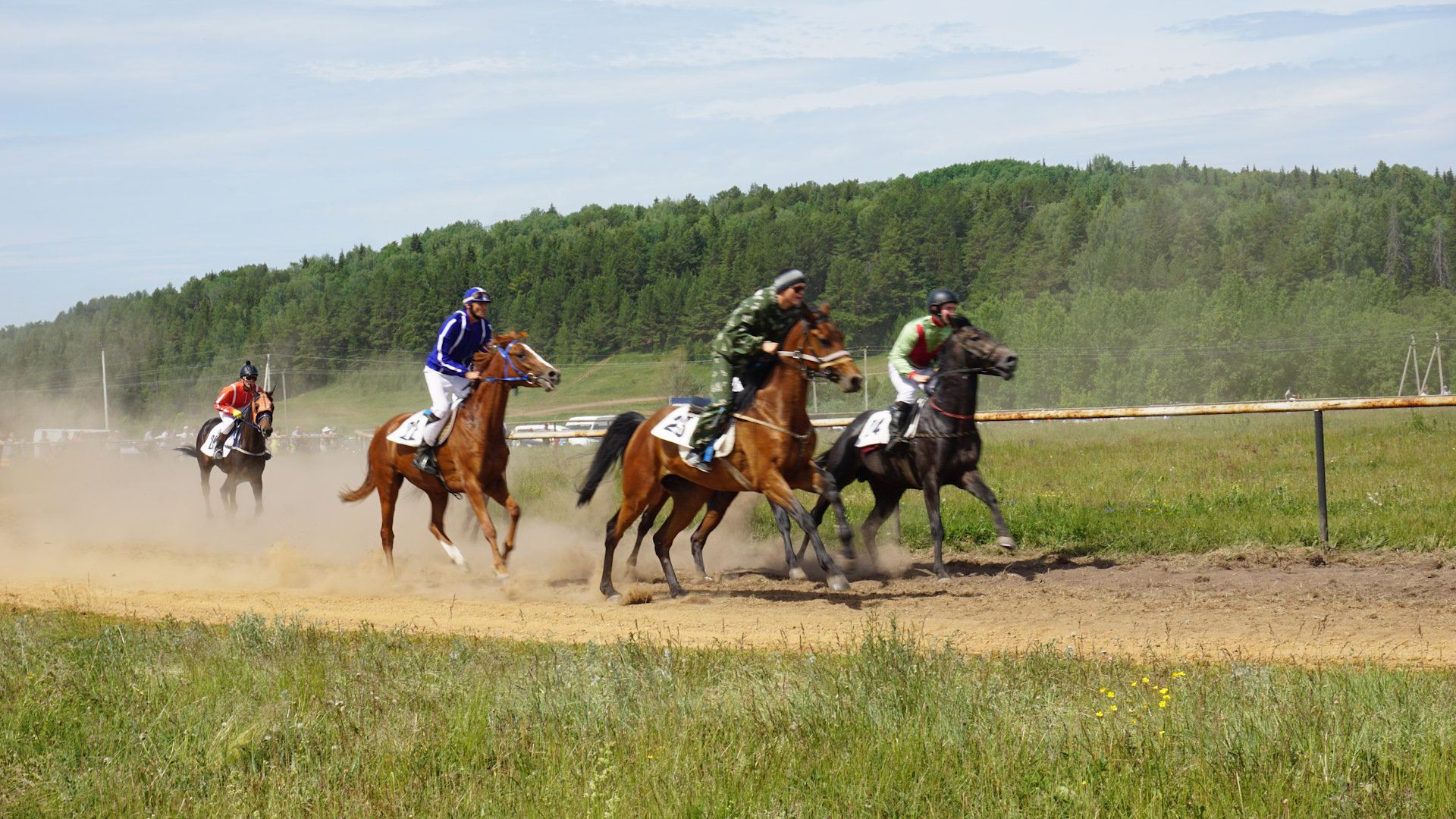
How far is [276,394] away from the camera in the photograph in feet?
258

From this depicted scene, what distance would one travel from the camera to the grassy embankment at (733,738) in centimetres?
411

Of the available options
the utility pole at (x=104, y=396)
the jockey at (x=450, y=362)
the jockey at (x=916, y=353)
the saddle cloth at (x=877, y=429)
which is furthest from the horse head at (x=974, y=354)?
the utility pole at (x=104, y=396)

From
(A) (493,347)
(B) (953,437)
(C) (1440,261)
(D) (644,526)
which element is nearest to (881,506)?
(B) (953,437)

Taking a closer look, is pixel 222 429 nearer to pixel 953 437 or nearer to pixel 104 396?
pixel 953 437

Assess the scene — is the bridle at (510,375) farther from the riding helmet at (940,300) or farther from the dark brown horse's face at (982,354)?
the dark brown horse's face at (982,354)

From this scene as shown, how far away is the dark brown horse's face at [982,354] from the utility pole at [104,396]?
82015 mm

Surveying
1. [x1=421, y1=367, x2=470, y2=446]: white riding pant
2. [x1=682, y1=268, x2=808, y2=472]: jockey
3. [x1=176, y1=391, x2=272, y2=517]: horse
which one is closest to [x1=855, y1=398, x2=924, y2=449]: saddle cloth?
[x1=682, y1=268, x2=808, y2=472]: jockey

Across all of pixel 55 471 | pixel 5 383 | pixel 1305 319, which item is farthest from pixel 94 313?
pixel 1305 319

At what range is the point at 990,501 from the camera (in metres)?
10.6

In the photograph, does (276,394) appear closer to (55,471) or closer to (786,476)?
(55,471)

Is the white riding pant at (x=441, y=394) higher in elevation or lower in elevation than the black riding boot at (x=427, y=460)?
higher

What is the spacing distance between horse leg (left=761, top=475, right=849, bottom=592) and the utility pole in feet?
269

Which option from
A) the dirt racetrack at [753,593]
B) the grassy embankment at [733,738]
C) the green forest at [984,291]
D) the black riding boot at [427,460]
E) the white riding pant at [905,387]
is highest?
the green forest at [984,291]

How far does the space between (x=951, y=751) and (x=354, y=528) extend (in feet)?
50.8
